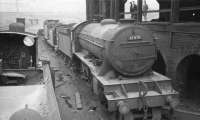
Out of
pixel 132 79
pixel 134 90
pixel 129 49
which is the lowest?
pixel 134 90

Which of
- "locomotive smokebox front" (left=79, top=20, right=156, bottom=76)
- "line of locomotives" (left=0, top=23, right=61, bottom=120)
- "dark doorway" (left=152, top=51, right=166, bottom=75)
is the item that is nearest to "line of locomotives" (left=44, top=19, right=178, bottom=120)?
"locomotive smokebox front" (left=79, top=20, right=156, bottom=76)

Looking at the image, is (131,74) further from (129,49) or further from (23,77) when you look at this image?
(23,77)

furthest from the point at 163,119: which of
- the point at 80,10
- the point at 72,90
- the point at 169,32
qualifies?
the point at 80,10

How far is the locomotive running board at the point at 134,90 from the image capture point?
5.96 meters

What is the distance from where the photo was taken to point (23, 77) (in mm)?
6672

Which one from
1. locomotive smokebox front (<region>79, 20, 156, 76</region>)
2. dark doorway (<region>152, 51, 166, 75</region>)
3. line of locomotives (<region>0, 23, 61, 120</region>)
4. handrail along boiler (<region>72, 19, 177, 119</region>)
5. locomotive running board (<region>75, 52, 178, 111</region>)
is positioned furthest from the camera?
dark doorway (<region>152, 51, 166, 75</region>)

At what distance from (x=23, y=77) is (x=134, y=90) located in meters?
2.85

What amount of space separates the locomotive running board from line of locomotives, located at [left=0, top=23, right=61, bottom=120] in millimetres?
1424

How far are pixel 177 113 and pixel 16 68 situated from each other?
4.76m

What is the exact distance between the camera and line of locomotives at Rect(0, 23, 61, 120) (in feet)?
14.5

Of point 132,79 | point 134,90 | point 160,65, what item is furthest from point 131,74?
point 160,65

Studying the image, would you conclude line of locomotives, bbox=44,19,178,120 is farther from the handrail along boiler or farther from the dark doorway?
the dark doorway

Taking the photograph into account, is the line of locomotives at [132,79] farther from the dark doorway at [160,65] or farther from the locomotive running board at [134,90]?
the dark doorway at [160,65]

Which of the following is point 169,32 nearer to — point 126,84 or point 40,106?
point 126,84
